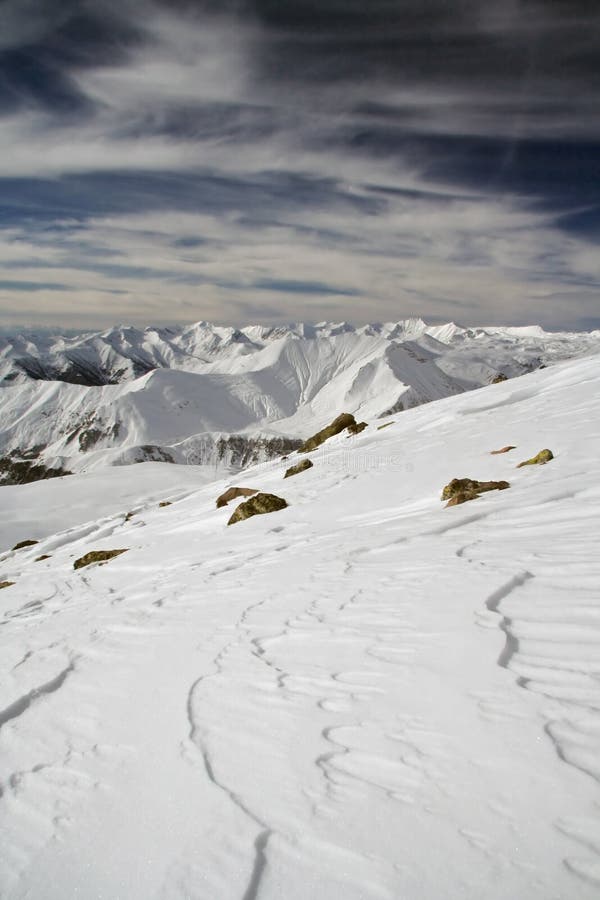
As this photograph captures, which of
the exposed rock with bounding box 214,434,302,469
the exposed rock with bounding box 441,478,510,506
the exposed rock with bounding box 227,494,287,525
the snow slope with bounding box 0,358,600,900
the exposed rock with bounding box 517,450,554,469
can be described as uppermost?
the exposed rock with bounding box 517,450,554,469

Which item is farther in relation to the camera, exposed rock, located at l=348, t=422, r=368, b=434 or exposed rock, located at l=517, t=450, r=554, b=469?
exposed rock, located at l=348, t=422, r=368, b=434

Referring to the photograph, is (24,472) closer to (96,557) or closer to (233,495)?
(233,495)

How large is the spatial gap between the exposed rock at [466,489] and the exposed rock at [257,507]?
197 inches

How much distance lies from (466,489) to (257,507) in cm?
600

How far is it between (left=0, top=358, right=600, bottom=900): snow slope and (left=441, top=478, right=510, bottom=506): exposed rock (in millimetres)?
2029

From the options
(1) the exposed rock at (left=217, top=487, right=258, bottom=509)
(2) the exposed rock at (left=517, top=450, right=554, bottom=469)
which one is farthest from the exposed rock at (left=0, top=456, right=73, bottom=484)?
(2) the exposed rock at (left=517, top=450, right=554, bottom=469)

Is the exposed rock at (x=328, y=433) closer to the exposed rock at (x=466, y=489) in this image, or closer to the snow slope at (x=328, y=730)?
the exposed rock at (x=466, y=489)

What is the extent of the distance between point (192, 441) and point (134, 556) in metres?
164

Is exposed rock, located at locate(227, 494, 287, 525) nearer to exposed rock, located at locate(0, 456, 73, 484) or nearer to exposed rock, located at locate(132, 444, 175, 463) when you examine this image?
exposed rock, located at locate(132, 444, 175, 463)

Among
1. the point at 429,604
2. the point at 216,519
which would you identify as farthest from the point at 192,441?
the point at 429,604

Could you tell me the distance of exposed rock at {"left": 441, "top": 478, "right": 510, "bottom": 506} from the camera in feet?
31.8

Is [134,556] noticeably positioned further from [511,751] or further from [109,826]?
[511,751]

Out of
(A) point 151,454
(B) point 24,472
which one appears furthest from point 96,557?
(B) point 24,472

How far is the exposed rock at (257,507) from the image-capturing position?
13711mm
